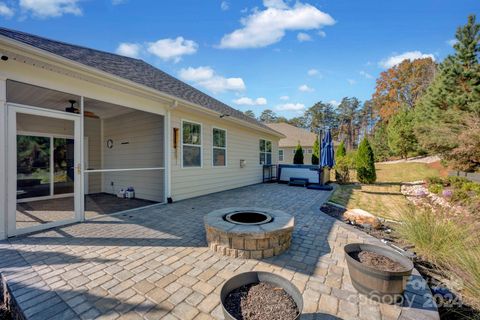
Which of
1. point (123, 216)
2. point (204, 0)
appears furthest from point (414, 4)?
point (123, 216)

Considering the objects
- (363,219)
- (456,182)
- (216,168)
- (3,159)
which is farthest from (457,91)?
(3,159)

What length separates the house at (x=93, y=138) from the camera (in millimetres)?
3561

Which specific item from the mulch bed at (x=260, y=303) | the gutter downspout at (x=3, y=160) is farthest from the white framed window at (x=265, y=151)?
the mulch bed at (x=260, y=303)

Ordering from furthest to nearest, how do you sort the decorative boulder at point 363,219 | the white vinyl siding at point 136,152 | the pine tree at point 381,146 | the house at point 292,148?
1. the pine tree at point 381,146
2. the house at point 292,148
3. the white vinyl siding at point 136,152
4. the decorative boulder at point 363,219

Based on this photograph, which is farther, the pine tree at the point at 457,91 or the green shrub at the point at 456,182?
the pine tree at the point at 457,91

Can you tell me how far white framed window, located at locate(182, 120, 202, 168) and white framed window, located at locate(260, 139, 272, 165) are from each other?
536 cm

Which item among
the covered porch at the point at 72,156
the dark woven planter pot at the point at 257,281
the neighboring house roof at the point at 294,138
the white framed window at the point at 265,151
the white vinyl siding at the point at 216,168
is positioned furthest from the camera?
the neighboring house roof at the point at 294,138

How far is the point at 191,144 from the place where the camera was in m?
7.14

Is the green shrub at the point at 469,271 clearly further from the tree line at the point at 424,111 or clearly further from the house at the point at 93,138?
the tree line at the point at 424,111

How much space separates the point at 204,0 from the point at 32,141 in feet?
21.8

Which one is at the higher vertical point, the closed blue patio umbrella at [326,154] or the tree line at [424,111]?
the tree line at [424,111]

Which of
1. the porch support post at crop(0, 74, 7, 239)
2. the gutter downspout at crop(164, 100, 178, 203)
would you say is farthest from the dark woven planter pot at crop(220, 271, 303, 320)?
the gutter downspout at crop(164, 100, 178, 203)

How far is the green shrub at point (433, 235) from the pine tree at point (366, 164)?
8.37 meters

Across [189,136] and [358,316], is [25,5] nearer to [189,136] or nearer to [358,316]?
[189,136]
